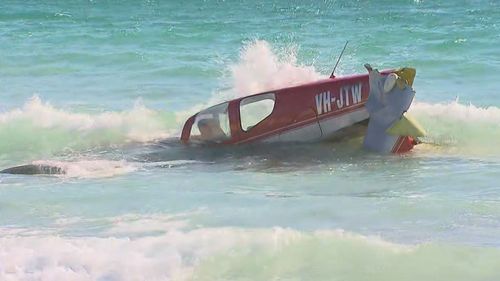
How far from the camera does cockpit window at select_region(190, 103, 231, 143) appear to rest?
1346cm

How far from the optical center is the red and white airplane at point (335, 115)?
1251 centimetres

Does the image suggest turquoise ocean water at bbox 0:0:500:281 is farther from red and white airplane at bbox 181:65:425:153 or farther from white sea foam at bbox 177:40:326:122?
red and white airplane at bbox 181:65:425:153

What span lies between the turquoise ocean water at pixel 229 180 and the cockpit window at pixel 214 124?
36 centimetres

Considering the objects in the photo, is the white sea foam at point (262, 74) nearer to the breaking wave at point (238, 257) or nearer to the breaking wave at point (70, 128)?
the breaking wave at point (70, 128)

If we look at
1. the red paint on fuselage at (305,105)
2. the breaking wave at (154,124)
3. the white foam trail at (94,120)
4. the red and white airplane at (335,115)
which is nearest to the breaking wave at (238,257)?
the red and white airplane at (335,115)

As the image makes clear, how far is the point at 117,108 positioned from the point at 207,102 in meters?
1.71

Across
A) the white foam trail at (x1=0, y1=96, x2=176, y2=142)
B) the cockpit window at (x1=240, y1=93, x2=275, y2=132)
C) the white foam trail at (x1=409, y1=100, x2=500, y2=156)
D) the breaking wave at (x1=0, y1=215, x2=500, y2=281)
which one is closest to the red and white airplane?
the white foam trail at (x1=409, y1=100, x2=500, y2=156)

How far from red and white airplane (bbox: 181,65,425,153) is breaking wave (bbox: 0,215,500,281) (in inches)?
161

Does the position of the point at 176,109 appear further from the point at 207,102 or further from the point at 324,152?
the point at 324,152

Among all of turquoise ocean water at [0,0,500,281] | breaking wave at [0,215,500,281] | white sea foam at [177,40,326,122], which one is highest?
white sea foam at [177,40,326,122]

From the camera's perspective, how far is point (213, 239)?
8.50 m

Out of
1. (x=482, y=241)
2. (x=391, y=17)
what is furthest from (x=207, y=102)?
(x=391, y=17)

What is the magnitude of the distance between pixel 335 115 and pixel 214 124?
1.75 meters

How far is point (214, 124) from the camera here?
13570 mm
